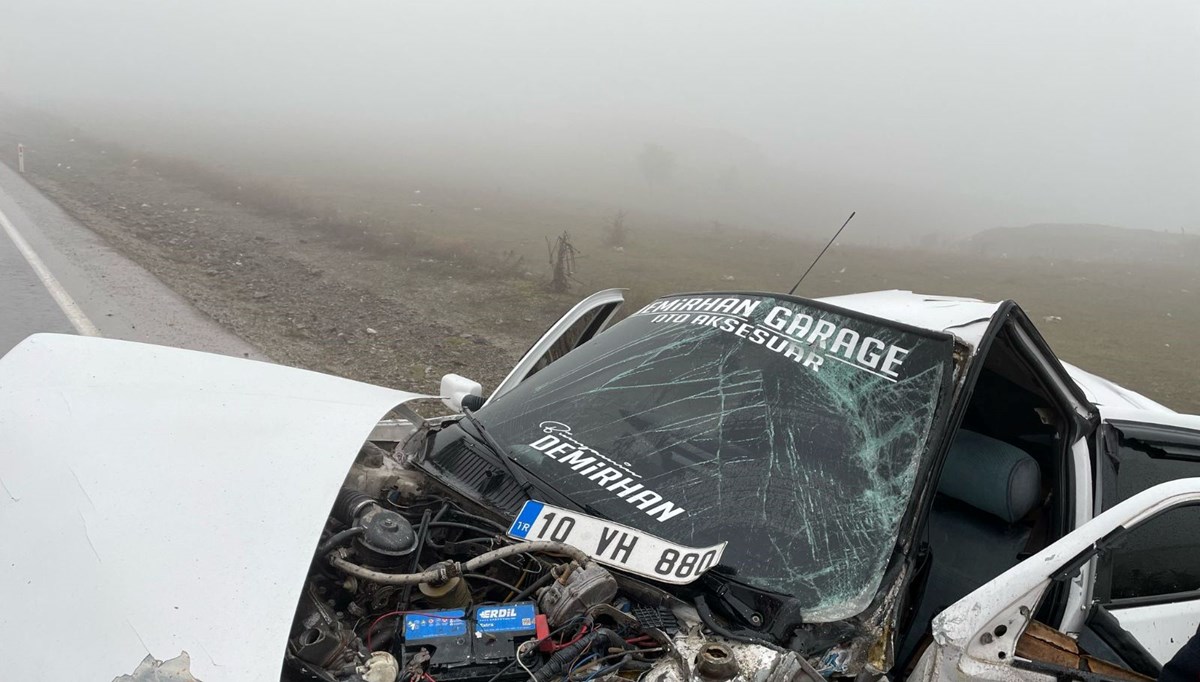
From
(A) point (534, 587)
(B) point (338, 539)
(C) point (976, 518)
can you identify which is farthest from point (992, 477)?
(B) point (338, 539)

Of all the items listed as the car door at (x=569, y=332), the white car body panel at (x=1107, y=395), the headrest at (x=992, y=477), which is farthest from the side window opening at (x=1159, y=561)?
the car door at (x=569, y=332)

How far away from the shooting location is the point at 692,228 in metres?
38.7

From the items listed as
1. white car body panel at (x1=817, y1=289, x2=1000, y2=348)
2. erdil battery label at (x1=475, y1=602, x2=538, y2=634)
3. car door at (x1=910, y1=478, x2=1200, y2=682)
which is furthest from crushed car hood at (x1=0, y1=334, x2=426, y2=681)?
white car body panel at (x1=817, y1=289, x2=1000, y2=348)

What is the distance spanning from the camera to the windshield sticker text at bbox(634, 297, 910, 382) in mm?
2744

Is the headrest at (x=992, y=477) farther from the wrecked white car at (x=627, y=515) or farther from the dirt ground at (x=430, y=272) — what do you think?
the dirt ground at (x=430, y=272)

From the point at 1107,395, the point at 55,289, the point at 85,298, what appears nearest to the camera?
the point at 1107,395

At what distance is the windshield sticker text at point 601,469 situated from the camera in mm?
2516

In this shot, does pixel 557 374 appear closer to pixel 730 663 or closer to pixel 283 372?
pixel 283 372

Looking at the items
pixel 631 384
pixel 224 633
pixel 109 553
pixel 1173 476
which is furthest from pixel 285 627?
pixel 1173 476

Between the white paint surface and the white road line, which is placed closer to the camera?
the white paint surface

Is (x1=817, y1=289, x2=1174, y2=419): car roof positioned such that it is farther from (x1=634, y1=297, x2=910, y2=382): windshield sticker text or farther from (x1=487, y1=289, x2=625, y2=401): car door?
(x1=487, y1=289, x2=625, y2=401): car door

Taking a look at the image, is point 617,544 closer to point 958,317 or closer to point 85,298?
point 958,317

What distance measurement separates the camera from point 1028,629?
7.52ft

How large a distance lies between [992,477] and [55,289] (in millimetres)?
9143
